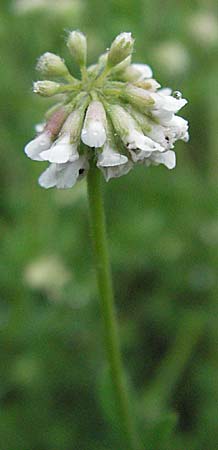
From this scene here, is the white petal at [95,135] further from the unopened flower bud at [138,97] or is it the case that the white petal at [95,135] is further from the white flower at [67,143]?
the unopened flower bud at [138,97]

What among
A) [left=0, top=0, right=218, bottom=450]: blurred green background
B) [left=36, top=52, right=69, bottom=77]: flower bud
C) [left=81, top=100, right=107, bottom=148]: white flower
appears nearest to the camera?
[left=81, top=100, right=107, bottom=148]: white flower

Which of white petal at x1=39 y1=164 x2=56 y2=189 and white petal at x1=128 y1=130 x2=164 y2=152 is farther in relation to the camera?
white petal at x1=39 y1=164 x2=56 y2=189

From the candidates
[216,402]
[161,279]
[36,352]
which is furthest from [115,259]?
[216,402]

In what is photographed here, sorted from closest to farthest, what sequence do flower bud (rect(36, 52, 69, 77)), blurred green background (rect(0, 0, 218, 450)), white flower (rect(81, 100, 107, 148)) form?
white flower (rect(81, 100, 107, 148)) → flower bud (rect(36, 52, 69, 77)) → blurred green background (rect(0, 0, 218, 450))

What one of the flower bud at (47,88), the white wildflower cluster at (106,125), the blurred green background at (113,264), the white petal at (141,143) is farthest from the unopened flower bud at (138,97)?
the blurred green background at (113,264)

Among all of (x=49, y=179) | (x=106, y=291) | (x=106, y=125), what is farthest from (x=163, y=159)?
(x=106, y=291)

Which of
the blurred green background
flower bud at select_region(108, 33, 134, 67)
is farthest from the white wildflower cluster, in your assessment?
A: the blurred green background

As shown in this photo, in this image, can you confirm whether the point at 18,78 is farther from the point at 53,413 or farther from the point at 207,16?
the point at 53,413

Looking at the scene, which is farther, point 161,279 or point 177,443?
point 161,279

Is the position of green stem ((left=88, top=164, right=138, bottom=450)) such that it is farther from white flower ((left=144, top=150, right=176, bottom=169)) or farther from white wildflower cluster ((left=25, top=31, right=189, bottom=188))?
white flower ((left=144, top=150, right=176, bottom=169))
